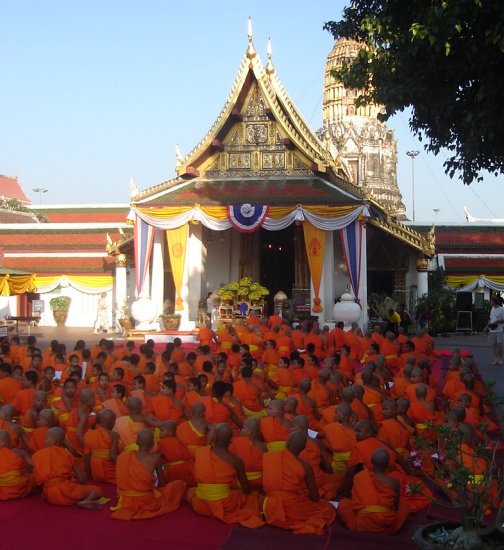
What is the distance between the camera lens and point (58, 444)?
6.23m

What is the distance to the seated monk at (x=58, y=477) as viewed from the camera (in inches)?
241

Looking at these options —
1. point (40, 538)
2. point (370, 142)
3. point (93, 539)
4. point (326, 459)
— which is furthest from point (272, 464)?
point (370, 142)

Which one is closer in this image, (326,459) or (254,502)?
(254,502)

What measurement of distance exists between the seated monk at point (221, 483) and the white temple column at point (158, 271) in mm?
14341

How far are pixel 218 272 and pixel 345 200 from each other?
17.9ft

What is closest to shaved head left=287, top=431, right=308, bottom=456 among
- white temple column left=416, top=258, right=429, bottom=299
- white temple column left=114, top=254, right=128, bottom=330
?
white temple column left=416, top=258, right=429, bottom=299

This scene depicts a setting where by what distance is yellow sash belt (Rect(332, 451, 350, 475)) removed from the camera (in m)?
6.82

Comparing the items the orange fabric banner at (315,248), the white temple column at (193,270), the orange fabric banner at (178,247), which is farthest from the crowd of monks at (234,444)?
the white temple column at (193,270)

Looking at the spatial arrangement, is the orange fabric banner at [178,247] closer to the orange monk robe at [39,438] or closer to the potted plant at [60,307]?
the potted plant at [60,307]

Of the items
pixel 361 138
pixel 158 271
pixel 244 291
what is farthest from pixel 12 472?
pixel 361 138

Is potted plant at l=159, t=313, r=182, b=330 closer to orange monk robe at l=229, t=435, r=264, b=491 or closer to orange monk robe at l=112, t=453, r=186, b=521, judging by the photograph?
orange monk robe at l=229, t=435, r=264, b=491

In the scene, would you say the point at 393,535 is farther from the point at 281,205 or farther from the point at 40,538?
the point at 281,205

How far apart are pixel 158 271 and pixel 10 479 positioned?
47.0 feet

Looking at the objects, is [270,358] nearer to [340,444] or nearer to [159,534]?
[340,444]
